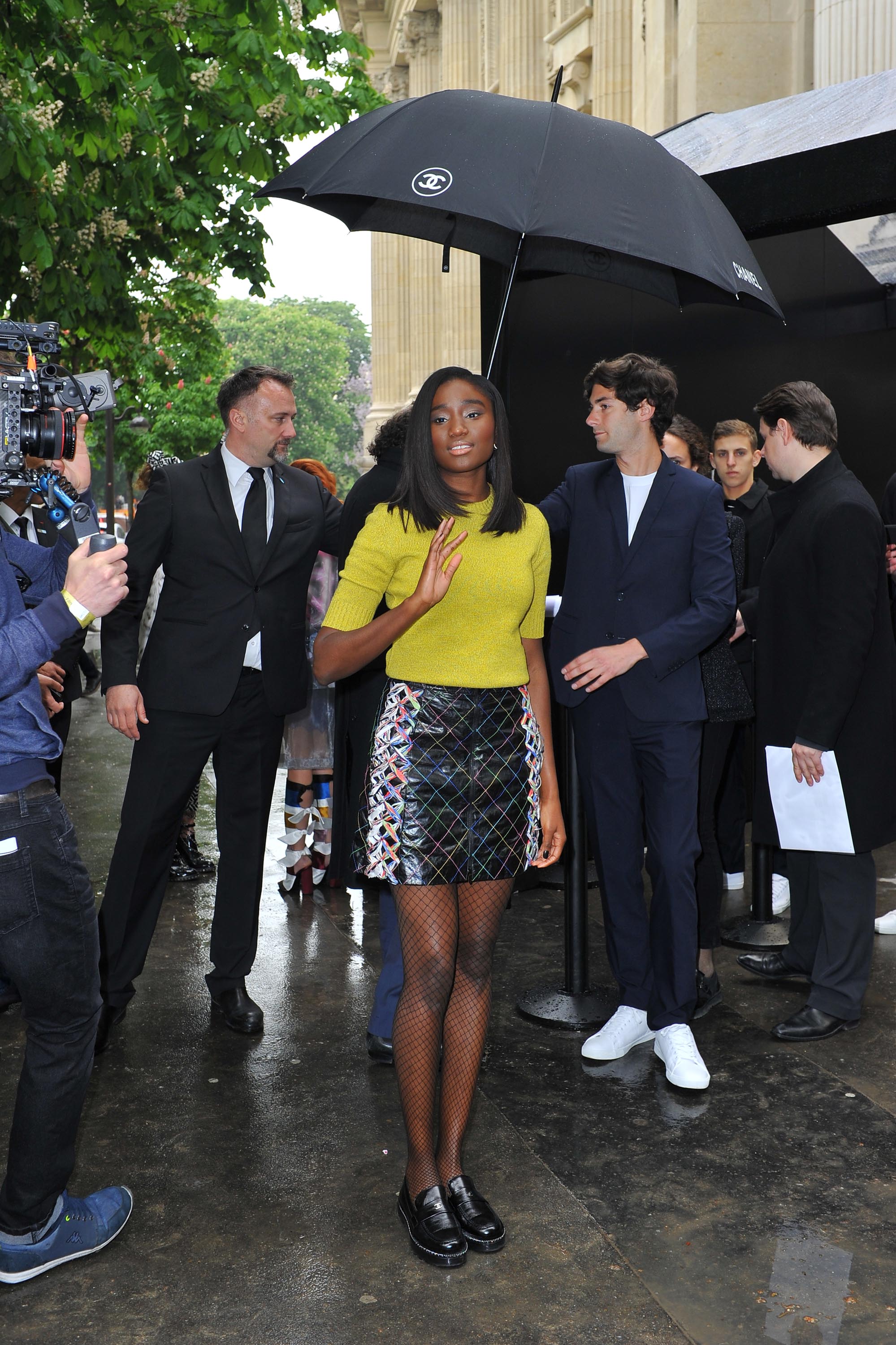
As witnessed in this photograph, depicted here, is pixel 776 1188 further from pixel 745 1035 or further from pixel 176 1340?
pixel 176 1340

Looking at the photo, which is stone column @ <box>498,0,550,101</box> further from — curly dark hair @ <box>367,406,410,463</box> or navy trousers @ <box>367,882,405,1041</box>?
navy trousers @ <box>367,882,405,1041</box>

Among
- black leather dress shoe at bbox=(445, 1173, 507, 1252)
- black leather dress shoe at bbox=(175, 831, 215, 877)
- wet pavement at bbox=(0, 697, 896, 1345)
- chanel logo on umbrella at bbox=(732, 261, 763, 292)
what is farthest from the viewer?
black leather dress shoe at bbox=(175, 831, 215, 877)

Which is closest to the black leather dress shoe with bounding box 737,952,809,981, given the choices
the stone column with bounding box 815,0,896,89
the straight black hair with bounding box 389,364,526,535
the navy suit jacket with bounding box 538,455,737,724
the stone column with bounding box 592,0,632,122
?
the navy suit jacket with bounding box 538,455,737,724

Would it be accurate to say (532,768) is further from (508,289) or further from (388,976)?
(508,289)

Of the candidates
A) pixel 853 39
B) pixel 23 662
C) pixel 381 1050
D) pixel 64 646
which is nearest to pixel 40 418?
pixel 23 662

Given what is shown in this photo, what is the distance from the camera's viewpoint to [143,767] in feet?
15.9

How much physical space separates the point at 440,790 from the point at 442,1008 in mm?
548

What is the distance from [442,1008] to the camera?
3.43 meters

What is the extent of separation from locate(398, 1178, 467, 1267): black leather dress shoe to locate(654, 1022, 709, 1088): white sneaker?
4.07 feet

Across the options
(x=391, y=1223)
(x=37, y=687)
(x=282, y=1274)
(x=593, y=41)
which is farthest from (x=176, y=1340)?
(x=593, y=41)

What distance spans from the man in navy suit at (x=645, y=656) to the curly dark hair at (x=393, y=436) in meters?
0.57

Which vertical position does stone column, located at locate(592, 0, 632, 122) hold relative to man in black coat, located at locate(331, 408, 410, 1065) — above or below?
above

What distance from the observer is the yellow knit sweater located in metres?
3.45

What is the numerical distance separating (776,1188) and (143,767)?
2.51m
